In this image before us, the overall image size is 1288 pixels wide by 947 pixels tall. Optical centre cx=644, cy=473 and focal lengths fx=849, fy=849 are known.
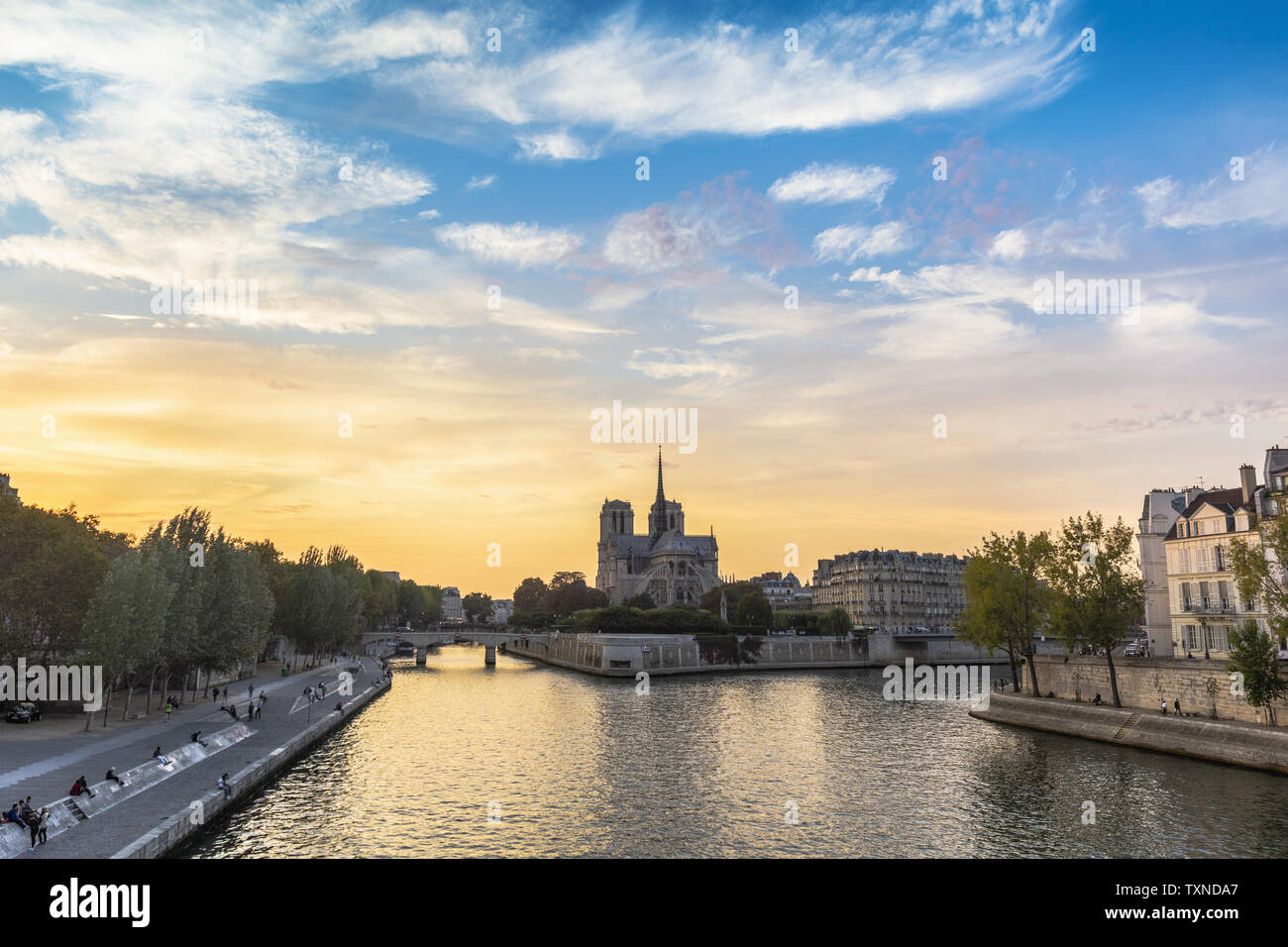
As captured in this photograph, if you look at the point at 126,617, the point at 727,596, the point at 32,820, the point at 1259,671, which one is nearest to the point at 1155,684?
the point at 1259,671

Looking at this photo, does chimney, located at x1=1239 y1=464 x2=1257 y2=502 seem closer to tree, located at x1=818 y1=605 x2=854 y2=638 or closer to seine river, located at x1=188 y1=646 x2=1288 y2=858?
seine river, located at x1=188 y1=646 x2=1288 y2=858

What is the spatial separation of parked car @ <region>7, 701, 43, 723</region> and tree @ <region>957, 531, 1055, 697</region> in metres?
55.6

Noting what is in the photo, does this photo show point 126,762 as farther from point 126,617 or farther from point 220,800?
point 126,617

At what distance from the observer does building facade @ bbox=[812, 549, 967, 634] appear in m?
172

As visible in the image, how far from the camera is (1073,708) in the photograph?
1939 inches

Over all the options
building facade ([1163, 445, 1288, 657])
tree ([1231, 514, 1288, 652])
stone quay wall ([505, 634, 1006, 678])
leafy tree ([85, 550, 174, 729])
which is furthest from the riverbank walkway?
building facade ([1163, 445, 1288, 657])

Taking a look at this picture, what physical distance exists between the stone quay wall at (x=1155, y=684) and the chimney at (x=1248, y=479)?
1181cm

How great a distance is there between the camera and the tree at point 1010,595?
180 feet

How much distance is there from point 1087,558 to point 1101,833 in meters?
25.7

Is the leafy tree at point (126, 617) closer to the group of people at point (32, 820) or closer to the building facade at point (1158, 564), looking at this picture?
the group of people at point (32, 820)

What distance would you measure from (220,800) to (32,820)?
6549mm

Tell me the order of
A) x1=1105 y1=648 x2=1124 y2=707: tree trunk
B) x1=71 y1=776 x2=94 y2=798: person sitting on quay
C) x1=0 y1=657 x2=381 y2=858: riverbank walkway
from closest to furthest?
x1=0 y1=657 x2=381 y2=858: riverbank walkway, x1=71 y1=776 x2=94 y2=798: person sitting on quay, x1=1105 y1=648 x2=1124 y2=707: tree trunk
